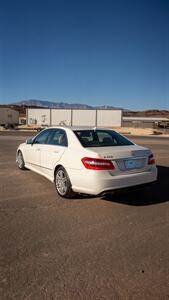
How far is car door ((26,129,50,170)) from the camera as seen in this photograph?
6922 millimetres

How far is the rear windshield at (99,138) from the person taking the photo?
5655 millimetres

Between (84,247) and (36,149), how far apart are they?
3.94 metres

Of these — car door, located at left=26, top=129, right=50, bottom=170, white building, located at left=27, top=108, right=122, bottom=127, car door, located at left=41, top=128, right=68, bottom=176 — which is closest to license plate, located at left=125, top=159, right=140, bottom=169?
car door, located at left=41, top=128, right=68, bottom=176

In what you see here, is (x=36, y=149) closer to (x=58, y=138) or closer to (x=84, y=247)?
(x=58, y=138)

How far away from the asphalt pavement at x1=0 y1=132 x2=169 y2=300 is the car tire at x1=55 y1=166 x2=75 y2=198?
181mm

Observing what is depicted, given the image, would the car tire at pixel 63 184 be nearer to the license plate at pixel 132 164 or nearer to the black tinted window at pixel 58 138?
the black tinted window at pixel 58 138

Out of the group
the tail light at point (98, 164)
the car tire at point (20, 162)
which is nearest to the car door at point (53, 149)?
the tail light at point (98, 164)

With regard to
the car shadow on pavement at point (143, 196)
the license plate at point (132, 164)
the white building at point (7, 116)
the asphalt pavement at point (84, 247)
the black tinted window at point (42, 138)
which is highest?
the white building at point (7, 116)

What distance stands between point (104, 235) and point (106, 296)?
135cm

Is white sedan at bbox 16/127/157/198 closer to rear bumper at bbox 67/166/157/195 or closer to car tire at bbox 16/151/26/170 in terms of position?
rear bumper at bbox 67/166/157/195

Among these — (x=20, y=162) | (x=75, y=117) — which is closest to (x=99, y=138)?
(x=20, y=162)

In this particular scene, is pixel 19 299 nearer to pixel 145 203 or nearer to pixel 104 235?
pixel 104 235

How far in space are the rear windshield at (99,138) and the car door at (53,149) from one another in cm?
39

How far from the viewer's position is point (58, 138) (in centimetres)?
628
